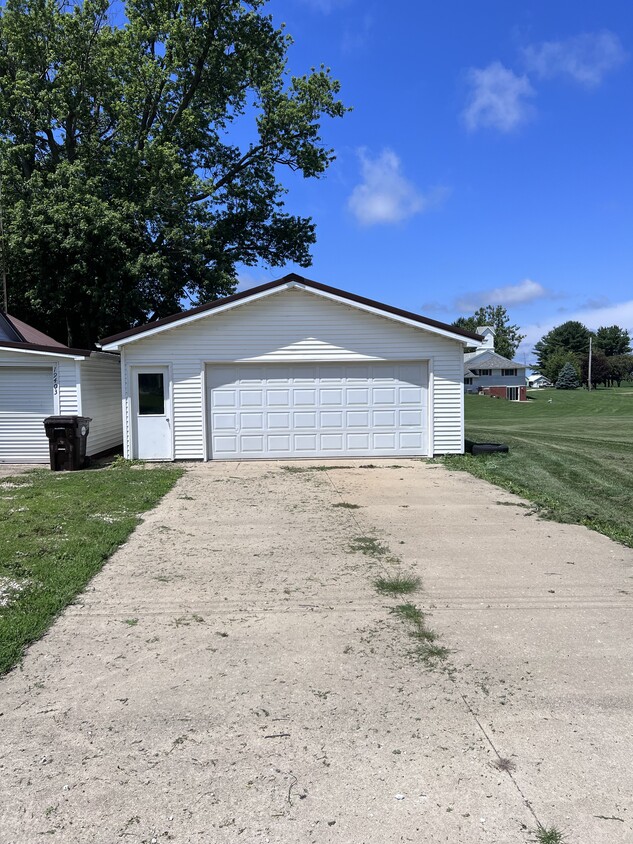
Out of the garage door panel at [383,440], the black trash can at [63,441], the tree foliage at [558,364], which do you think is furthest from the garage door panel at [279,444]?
the tree foliage at [558,364]

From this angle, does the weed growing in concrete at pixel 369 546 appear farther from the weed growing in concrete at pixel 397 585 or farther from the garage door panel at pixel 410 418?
the garage door panel at pixel 410 418

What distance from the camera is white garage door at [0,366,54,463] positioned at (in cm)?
1377

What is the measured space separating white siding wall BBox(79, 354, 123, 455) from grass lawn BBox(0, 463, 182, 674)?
92.4 inches

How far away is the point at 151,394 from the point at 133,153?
41.8ft

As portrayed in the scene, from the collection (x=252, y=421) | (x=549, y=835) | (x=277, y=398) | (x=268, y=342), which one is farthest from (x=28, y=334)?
(x=549, y=835)

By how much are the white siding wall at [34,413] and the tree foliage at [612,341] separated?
116 m

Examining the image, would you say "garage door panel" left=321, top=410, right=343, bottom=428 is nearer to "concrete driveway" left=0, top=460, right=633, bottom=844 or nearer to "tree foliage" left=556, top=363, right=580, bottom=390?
"concrete driveway" left=0, top=460, right=633, bottom=844

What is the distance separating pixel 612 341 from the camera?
114m

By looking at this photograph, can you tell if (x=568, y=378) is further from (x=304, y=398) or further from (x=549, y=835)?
(x=549, y=835)

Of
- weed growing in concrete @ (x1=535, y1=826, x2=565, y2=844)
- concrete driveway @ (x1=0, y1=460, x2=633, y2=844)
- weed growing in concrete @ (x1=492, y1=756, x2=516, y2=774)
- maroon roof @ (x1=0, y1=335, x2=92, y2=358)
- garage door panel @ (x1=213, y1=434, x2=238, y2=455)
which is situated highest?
maroon roof @ (x1=0, y1=335, x2=92, y2=358)

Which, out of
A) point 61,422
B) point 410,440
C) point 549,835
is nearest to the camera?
point 549,835

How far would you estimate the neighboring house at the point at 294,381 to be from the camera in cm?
1384

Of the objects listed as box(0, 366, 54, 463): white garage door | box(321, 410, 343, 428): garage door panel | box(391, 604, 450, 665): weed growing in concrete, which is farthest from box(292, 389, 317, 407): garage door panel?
box(391, 604, 450, 665): weed growing in concrete

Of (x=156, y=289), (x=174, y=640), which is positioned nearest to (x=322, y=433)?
(x=174, y=640)
